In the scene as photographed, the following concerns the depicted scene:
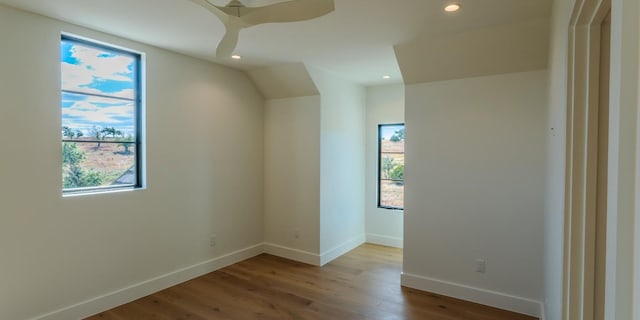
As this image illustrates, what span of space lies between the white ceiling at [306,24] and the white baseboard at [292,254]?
2526mm

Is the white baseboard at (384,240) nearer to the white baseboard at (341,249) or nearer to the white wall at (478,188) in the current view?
the white baseboard at (341,249)

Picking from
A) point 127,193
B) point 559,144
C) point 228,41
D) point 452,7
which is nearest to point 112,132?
point 127,193

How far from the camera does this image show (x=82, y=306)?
9.67 feet

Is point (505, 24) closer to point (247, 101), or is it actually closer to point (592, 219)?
point (592, 219)

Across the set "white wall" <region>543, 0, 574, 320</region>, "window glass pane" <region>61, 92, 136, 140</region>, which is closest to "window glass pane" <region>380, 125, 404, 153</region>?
"white wall" <region>543, 0, 574, 320</region>

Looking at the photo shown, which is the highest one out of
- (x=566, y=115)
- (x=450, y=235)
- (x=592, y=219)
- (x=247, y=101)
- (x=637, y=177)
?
(x=247, y=101)

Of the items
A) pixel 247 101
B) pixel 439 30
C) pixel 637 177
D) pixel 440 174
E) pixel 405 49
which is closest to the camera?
pixel 637 177

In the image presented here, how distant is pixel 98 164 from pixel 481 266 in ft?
12.6

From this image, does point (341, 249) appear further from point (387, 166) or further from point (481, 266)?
point (481, 266)

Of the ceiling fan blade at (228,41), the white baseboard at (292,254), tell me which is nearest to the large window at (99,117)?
the ceiling fan blade at (228,41)

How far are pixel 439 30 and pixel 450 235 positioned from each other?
2017mm

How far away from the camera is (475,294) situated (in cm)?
332

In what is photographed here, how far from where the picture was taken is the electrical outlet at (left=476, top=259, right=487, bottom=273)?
328 cm

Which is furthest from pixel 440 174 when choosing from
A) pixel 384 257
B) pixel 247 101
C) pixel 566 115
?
pixel 247 101
